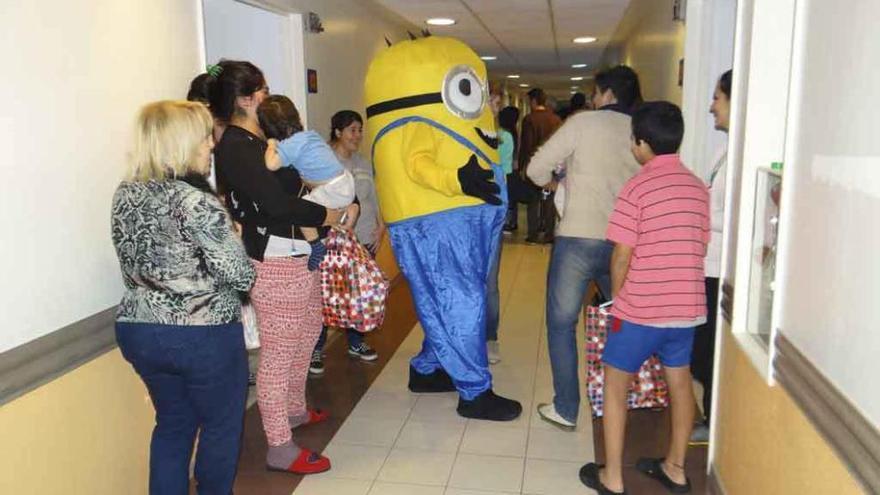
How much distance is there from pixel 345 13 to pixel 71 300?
10.9ft

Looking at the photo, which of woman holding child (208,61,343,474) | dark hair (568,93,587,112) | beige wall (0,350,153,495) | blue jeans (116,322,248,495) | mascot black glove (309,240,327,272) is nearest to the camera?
beige wall (0,350,153,495)

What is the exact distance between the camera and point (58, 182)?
73.9 inches

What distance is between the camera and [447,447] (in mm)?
2846

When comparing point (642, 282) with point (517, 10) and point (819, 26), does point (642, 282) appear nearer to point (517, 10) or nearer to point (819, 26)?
point (819, 26)

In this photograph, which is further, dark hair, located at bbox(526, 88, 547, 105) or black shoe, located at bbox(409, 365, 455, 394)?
dark hair, located at bbox(526, 88, 547, 105)

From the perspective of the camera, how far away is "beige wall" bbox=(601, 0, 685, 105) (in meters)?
3.71

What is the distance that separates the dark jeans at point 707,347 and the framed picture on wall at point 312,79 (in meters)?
2.39

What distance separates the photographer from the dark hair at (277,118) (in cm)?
251

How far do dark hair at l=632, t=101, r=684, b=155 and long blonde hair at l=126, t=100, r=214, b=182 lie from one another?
1303 mm

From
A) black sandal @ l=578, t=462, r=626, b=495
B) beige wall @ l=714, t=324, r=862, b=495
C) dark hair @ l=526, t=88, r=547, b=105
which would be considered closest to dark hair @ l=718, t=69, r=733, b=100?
beige wall @ l=714, t=324, r=862, b=495

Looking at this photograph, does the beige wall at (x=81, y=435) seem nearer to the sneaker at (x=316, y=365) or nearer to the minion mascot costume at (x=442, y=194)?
the minion mascot costume at (x=442, y=194)

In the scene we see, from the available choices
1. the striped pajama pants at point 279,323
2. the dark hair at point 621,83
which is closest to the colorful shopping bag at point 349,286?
the striped pajama pants at point 279,323

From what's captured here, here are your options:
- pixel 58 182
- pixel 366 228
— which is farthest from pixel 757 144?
pixel 366 228

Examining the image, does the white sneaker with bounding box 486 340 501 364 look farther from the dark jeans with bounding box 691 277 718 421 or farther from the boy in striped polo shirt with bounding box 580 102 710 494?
the boy in striped polo shirt with bounding box 580 102 710 494
